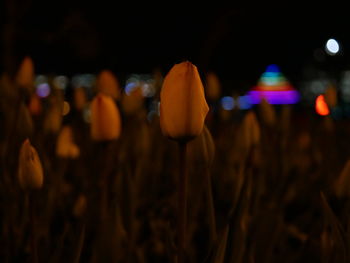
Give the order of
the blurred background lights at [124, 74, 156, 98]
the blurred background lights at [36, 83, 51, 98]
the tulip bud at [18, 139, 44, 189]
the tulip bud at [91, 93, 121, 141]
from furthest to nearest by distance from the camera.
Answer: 1. the blurred background lights at [36, 83, 51, 98]
2. the blurred background lights at [124, 74, 156, 98]
3. the tulip bud at [91, 93, 121, 141]
4. the tulip bud at [18, 139, 44, 189]

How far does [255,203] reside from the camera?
37.6 inches

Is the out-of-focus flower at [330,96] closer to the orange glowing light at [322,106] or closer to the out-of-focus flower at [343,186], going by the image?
the orange glowing light at [322,106]

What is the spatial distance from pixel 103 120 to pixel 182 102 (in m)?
0.33

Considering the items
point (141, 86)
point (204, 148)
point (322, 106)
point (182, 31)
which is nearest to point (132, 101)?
point (141, 86)

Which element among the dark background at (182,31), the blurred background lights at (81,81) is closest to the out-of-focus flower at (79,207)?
the blurred background lights at (81,81)

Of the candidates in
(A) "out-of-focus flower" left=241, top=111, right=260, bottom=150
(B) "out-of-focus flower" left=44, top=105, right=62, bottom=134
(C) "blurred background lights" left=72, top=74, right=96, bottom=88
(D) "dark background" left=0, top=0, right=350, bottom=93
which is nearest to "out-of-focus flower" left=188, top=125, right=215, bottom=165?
(A) "out-of-focus flower" left=241, top=111, right=260, bottom=150

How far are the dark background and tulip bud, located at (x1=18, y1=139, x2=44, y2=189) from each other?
4.14 meters

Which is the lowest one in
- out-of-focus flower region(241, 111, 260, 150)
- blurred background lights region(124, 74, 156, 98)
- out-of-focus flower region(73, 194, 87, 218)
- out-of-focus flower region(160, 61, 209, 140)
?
out-of-focus flower region(73, 194, 87, 218)

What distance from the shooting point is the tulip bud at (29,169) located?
2.19 feet

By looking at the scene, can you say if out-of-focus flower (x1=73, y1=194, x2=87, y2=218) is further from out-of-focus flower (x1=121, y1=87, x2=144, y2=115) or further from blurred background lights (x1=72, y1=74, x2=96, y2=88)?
blurred background lights (x1=72, y1=74, x2=96, y2=88)

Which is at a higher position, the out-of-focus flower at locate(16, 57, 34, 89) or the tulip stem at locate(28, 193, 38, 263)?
the out-of-focus flower at locate(16, 57, 34, 89)

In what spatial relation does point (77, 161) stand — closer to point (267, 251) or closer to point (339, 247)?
point (267, 251)

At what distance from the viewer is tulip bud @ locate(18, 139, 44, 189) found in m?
0.67

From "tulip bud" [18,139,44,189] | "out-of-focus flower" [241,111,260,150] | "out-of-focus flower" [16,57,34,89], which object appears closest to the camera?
"tulip bud" [18,139,44,189]
